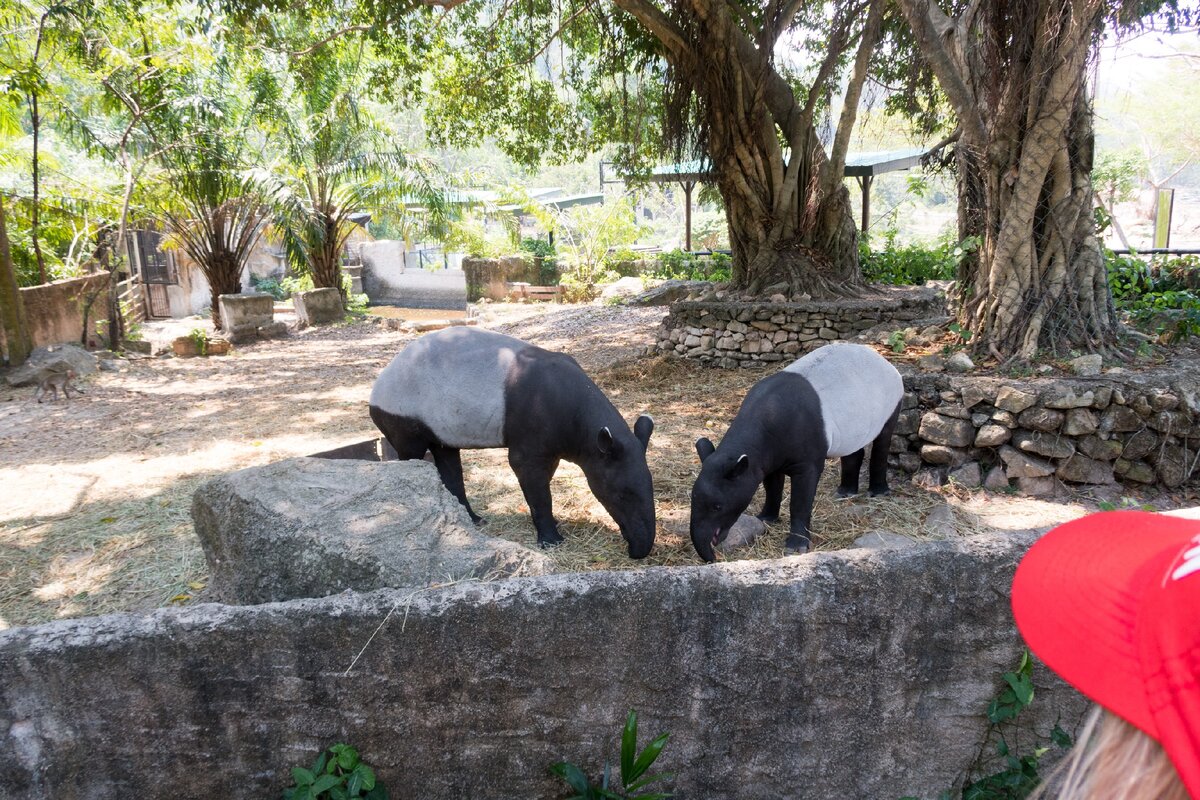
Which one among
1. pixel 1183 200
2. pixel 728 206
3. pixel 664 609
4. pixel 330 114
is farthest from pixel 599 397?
pixel 1183 200

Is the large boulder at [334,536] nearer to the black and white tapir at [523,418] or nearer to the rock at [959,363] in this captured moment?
the black and white tapir at [523,418]

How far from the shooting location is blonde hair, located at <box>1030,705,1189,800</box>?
74 centimetres

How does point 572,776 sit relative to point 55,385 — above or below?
below

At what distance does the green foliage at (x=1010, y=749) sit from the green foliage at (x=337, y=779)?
5.67ft

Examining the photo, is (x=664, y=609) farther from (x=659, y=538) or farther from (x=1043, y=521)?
(x=1043, y=521)

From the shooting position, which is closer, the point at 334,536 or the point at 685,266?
the point at 334,536

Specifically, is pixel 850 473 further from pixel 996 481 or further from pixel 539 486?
pixel 539 486

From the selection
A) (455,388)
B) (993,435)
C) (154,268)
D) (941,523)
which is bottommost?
(941,523)

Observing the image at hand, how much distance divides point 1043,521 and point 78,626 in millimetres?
4995

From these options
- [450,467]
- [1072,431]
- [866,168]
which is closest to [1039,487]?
[1072,431]

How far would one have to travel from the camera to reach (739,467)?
4.20 m

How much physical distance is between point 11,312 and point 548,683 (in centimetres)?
1137

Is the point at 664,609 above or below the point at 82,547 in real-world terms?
above

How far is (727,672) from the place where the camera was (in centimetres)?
243
